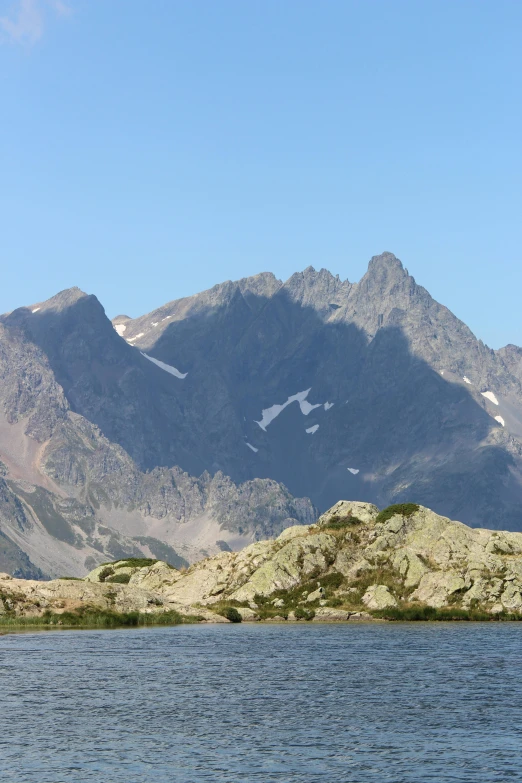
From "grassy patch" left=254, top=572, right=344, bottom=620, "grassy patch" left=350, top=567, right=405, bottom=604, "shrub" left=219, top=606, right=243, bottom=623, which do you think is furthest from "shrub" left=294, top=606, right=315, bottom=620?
"shrub" left=219, top=606, right=243, bottom=623

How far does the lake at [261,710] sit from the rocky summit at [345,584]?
114ft

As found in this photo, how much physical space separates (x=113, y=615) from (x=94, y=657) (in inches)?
2028

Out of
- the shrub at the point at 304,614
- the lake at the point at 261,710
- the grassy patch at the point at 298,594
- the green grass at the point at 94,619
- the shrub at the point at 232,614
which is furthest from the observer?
the grassy patch at the point at 298,594

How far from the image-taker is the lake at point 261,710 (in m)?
62.0

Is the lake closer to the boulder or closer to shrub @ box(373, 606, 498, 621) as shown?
shrub @ box(373, 606, 498, 621)

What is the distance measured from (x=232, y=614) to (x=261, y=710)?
93.2 metres

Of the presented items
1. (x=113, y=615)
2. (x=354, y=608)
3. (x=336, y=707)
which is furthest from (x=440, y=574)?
(x=336, y=707)

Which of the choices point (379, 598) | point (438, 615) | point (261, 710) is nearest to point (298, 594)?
point (379, 598)

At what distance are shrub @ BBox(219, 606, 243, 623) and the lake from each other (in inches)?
1431

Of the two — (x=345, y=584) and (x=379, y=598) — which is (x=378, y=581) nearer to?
(x=379, y=598)

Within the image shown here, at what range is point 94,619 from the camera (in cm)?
16550

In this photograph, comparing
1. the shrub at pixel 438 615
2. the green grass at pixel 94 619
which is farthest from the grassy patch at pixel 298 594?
the green grass at pixel 94 619

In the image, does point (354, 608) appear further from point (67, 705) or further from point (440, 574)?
point (67, 705)

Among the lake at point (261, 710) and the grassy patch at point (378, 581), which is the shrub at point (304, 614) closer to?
the grassy patch at point (378, 581)
